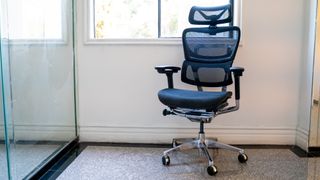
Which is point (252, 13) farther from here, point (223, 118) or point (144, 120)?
point (144, 120)

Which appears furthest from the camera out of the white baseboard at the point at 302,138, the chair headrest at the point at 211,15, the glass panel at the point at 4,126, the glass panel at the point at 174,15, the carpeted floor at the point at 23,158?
the glass panel at the point at 174,15

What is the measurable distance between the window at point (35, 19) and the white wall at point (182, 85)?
1.04 feet

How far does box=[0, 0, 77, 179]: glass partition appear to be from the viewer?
2.11m

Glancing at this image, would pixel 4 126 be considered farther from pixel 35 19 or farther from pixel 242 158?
pixel 242 158

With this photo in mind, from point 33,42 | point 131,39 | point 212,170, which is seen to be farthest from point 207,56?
point 33,42

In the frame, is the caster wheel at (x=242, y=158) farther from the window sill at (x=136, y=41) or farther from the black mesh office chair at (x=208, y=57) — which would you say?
the window sill at (x=136, y=41)

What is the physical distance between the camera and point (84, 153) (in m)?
2.77

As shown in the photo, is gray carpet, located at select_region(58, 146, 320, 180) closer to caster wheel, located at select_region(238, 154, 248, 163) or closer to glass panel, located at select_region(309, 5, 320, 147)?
caster wheel, located at select_region(238, 154, 248, 163)

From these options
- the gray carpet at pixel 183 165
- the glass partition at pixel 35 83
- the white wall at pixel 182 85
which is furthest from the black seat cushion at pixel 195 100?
the glass partition at pixel 35 83

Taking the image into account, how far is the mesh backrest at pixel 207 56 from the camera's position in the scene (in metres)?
2.73

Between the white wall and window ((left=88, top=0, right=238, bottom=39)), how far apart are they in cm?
20

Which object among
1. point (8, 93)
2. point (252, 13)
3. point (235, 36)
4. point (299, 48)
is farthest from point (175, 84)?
point (8, 93)

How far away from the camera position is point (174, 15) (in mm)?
3145

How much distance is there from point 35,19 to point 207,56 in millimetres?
1358
